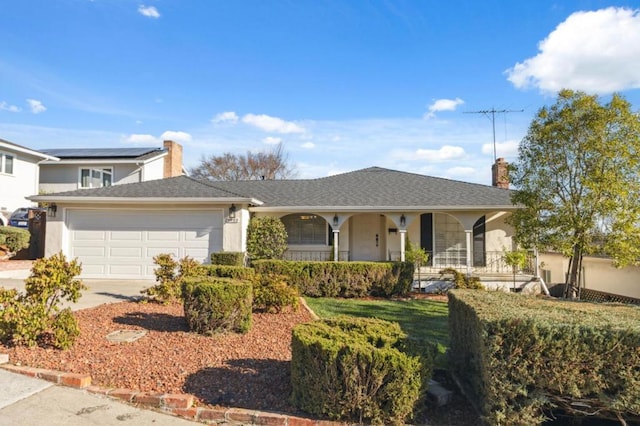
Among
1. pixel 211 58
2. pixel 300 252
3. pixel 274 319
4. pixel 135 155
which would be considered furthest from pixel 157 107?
pixel 274 319

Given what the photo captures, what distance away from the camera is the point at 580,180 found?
982 cm

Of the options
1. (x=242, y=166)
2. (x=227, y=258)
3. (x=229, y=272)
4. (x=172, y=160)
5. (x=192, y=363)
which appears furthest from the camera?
Result: (x=242, y=166)

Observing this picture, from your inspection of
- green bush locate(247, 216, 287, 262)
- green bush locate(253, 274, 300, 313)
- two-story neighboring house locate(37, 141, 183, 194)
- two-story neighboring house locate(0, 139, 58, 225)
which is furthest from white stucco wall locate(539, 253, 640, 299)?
two-story neighboring house locate(0, 139, 58, 225)

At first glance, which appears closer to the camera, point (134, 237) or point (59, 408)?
point (59, 408)

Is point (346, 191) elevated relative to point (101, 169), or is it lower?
lower

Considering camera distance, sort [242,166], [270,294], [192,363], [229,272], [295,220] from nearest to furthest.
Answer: [192,363] < [270,294] < [229,272] < [295,220] < [242,166]

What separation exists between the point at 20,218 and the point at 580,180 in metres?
22.7

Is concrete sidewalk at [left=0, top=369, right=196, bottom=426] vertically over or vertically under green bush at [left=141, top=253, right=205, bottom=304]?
under

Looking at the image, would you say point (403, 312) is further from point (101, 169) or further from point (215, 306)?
point (101, 169)

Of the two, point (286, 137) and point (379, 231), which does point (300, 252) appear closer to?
point (379, 231)

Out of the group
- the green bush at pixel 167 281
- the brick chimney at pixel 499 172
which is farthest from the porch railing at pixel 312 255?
the brick chimney at pixel 499 172

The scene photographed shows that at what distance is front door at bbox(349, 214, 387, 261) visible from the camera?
52.4ft

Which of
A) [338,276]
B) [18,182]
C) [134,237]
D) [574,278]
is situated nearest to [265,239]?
[338,276]

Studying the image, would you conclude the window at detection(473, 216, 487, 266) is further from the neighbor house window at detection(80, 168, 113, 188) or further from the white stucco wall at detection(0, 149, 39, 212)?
the white stucco wall at detection(0, 149, 39, 212)
